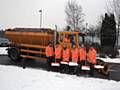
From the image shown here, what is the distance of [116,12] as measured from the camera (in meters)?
38.2

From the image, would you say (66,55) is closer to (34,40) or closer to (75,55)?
(75,55)

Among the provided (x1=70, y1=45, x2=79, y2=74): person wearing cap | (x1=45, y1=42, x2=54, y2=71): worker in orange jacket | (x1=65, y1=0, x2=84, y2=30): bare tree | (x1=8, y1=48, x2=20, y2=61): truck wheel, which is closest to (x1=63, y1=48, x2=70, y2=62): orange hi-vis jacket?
(x1=70, y1=45, x2=79, y2=74): person wearing cap

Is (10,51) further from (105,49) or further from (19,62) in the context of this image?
(105,49)

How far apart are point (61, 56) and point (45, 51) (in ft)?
6.76

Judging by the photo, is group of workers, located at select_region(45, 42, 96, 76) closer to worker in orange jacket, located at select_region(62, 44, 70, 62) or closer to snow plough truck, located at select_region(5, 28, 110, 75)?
worker in orange jacket, located at select_region(62, 44, 70, 62)

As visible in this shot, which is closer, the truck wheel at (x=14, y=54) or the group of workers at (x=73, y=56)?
the group of workers at (x=73, y=56)

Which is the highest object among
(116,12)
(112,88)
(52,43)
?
(116,12)

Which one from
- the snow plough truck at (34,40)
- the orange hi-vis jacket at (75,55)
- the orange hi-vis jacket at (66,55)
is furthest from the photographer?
the snow plough truck at (34,40)

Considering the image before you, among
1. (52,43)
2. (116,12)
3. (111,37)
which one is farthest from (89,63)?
(116,12)

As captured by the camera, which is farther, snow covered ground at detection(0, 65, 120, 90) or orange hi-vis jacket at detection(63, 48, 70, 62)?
orange hi-vis jacket at detection(63, 48, 70, 62)

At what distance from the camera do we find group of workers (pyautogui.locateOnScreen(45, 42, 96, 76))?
16656 millimetres

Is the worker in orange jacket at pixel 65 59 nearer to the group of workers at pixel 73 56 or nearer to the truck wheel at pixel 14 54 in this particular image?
the group of workers at pixel 73 56

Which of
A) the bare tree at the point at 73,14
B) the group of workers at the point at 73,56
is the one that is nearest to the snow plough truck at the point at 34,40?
the group of workers at the point at 73,56

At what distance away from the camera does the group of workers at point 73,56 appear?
1666cm
